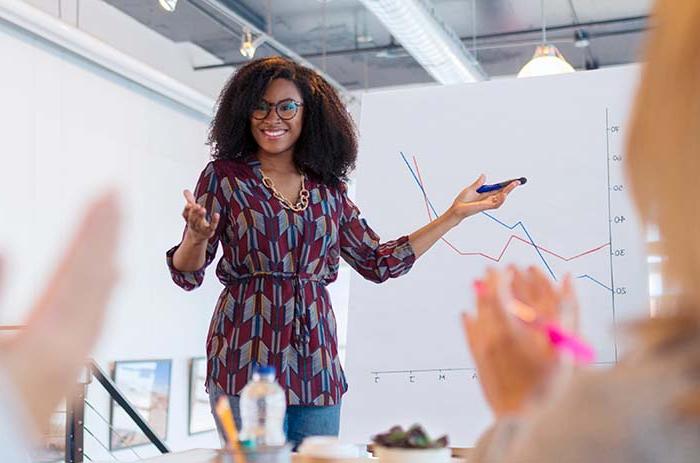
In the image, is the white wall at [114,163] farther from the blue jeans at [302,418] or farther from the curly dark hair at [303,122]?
the blue jeans at [302,418]

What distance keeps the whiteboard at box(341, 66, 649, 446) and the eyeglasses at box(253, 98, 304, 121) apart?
822mm

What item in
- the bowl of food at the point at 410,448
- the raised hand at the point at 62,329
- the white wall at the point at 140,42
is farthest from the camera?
the white wall at the point at 140,42

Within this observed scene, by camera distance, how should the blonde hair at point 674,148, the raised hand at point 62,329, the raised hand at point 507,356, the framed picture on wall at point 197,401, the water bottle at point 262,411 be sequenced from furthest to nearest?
the framed picture on wall at point 197,401
the water bottle at point 262,411
the raised hand at point 507,356
the blonde hair at point 674,148
the raised hand at point 62,329

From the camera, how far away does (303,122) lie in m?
2.43

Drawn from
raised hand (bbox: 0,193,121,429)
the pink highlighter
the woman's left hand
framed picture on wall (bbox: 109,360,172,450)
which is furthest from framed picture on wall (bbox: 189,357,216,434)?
raised hand (bbox: 0,193,121,429)

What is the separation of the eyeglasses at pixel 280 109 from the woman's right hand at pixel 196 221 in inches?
16.2

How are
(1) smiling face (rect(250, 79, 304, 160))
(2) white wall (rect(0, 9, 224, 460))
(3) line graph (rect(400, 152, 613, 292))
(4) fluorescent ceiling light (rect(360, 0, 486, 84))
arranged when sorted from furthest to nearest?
1. (4) fluorescent ceiling light (rect(360, 0, 486, 84))
2. (2) white wall (rect(0, 9, 224, 460))
3. (3) line graph (rect(400, 152, 613, 292))
4. (1) smiling face (rect(250, 79, 304, 160))

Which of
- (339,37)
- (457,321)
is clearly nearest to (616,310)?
(457,321)

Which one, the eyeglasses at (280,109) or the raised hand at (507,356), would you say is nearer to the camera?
the raised hand at (507,356)

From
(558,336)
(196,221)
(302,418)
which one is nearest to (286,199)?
(196,221)

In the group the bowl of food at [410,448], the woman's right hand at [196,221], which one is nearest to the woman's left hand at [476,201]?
the woman's right hand at [196,221]

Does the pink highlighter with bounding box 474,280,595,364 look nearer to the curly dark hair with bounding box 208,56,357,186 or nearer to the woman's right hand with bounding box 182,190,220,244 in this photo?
the woman's right hand with bounding box 182,190,220,244

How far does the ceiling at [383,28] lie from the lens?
22.8 feet

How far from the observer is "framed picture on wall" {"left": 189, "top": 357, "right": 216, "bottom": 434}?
6.89 metres
